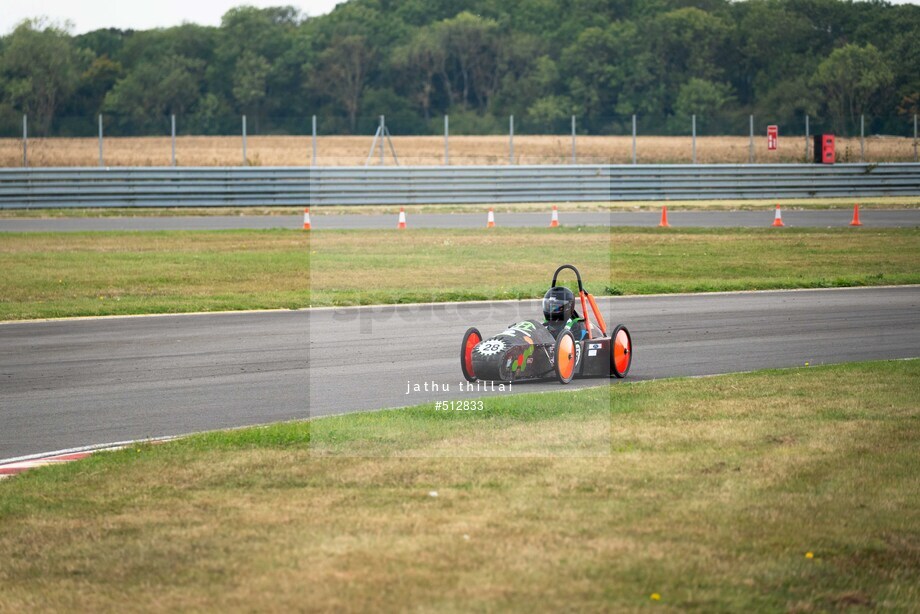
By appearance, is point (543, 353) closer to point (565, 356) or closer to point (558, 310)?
point (565, 356)

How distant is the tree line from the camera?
232 feet

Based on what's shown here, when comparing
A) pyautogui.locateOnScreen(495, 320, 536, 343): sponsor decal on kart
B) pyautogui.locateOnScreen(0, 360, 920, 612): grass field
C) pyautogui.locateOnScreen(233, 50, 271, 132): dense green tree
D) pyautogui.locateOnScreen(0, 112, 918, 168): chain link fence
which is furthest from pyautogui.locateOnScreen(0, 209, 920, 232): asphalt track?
pyautogui.locateOnScreen(233, 50, 271, 132): dense green tree

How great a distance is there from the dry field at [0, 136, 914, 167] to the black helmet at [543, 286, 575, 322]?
31785 mm

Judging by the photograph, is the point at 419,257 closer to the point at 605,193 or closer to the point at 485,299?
the point at 485,299

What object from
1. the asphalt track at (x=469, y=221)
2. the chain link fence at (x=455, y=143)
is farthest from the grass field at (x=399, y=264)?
the chain link fence at (x=455, y=143)

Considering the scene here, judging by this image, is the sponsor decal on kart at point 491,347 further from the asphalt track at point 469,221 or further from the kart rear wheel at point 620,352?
the asphalt track at point 469,221

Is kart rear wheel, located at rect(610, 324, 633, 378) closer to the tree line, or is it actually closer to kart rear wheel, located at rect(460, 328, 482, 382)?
kart rear wheel, located at rect(460, 328, 482, 382)

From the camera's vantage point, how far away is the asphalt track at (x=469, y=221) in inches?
1171

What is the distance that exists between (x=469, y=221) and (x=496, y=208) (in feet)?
12.8

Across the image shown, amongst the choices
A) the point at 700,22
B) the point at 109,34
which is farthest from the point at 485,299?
the point at 109,34

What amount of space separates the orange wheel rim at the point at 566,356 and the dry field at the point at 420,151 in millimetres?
31936

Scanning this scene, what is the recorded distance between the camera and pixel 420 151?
62562 mm

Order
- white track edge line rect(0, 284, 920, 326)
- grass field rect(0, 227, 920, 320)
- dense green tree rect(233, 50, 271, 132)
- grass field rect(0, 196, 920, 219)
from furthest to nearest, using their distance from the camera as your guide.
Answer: dense green tree rect(233, 50, 271, 132), grass field rect(0, 196, 920, 219), grass field rect(0, 227, 920, 320), white track edge line rect(0, 284, 920, 326)

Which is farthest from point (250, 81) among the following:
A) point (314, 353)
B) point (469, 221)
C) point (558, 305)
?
point (558, 305)
